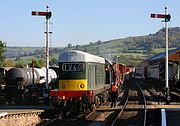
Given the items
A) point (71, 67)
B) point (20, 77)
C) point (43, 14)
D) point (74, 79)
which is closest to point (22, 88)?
point (20, 77)

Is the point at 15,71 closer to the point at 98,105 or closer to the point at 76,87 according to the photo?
the point at 98,105

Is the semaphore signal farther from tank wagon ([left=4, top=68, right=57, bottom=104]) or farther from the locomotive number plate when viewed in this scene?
the locomotive number plate

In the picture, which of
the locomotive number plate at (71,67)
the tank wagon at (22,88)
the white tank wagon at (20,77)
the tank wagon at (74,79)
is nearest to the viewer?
the tank wagon at (74,79)

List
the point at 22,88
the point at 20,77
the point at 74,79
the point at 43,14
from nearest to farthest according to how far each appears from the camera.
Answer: the point at 74,79 < the point at 43,14 < the point at 20,77 < the point at 22,88

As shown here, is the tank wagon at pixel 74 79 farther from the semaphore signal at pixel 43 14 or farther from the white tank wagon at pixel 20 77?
the white tank wagon at pixel 20 77

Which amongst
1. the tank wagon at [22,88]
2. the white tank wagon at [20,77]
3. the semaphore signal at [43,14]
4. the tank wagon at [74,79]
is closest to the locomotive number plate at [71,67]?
the tank wagon at [74,79]

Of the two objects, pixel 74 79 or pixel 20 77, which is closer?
pixel 74 79

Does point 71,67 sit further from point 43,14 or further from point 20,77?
point 20,77

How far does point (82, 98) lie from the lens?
21.4 metres

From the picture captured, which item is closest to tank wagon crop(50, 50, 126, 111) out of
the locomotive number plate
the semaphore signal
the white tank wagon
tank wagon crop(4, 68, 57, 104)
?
the locomotive number plate

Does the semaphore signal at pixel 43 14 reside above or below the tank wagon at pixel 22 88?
above

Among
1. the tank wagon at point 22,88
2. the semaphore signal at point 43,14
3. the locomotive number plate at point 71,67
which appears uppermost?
the semaphore signal at point 43,14

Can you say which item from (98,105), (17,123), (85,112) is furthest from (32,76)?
(17,123)

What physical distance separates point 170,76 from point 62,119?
2962 cm
